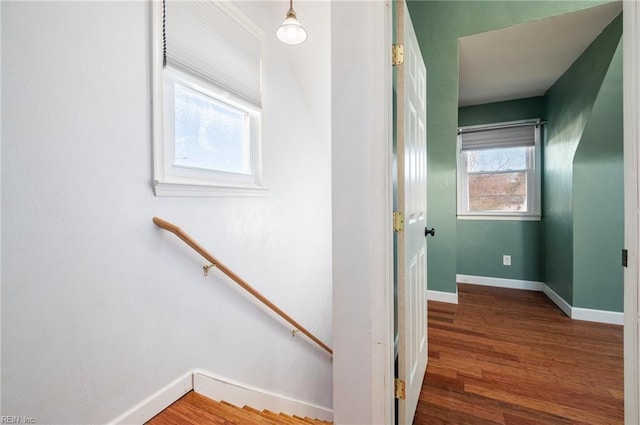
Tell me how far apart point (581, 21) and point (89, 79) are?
3.45 meters

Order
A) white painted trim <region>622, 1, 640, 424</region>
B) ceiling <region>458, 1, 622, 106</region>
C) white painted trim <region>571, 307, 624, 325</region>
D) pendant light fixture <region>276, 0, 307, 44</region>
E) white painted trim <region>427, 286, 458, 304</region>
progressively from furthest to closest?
white painted trim <region>427, 286, 458, 304</region>
white painted trim <region>571, 307, 624, 325</region>
ceiling <region>458, 1, 622, 106</region>
pendant light fixture <region>276, 0, 307, 44</region>
white painted trim <region>622, 1, 640, 424</region>

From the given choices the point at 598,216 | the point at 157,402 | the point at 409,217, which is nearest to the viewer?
the point at 409,217

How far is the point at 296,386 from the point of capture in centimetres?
263

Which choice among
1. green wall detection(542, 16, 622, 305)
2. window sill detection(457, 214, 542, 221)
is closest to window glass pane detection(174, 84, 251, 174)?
green wall detection(542, 16, 622, 305)

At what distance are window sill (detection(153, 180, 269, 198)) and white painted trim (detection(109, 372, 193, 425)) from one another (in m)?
1.02

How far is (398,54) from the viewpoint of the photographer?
3.97 feet

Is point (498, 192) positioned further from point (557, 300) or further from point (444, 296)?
point (444, 296)

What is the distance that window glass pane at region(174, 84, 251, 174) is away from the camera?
171 cm

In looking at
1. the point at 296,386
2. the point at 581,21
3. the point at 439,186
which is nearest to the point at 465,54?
the point at 581,21

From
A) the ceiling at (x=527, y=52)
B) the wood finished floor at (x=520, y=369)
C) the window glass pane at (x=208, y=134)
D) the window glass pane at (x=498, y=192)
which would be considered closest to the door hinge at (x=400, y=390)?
the wood finished floor at (x=520, y=369)

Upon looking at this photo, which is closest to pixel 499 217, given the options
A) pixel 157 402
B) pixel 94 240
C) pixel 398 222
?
pixel 398 222

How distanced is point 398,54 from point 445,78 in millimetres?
2031

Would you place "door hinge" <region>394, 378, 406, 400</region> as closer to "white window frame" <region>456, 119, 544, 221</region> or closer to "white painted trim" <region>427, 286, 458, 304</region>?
"white painted trim" <region>427, 286, 458, 304</region>

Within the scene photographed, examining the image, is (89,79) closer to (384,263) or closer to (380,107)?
(380,107)
